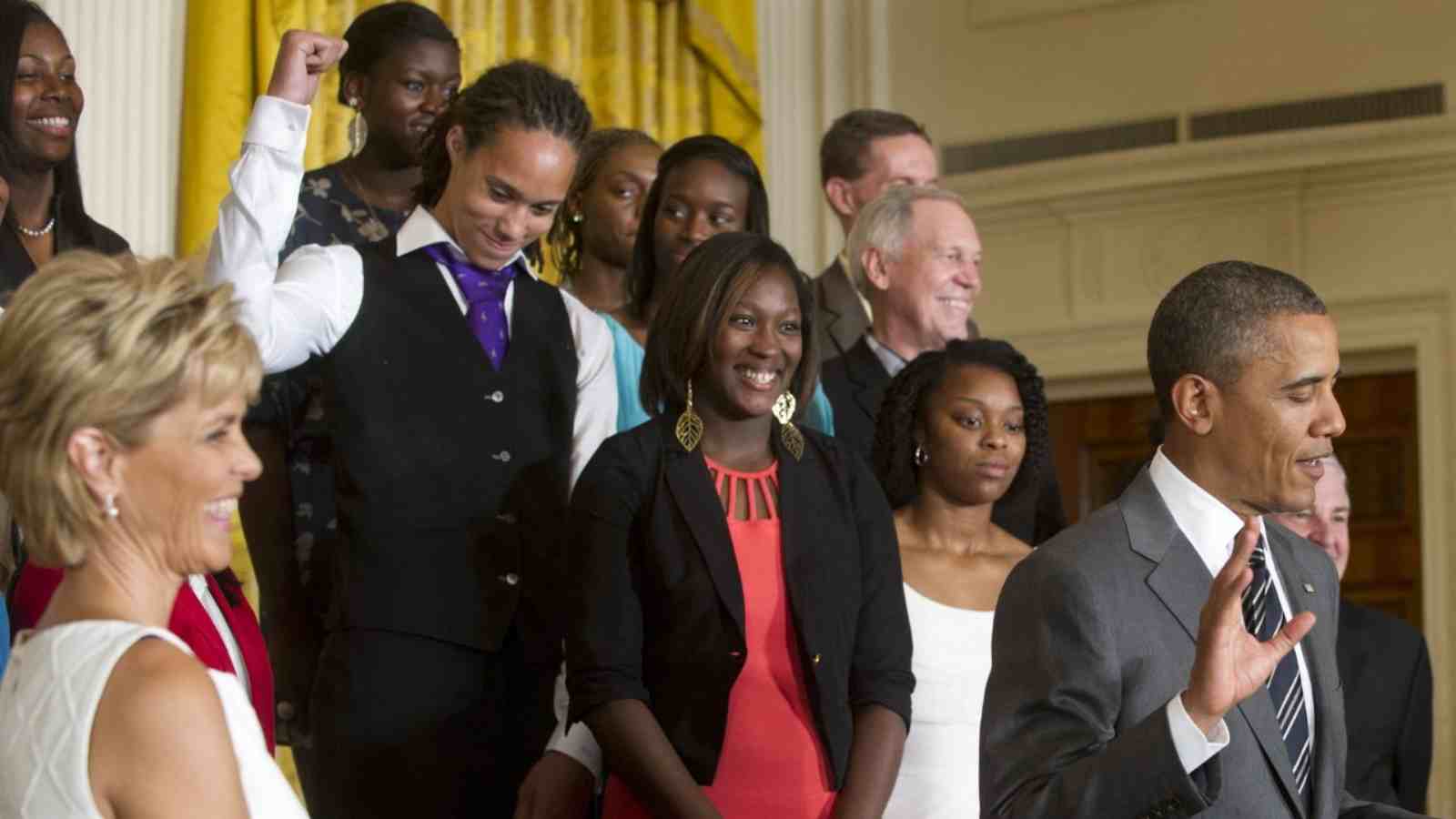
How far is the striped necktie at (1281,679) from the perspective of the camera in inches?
109

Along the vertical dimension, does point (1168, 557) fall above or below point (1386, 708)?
above

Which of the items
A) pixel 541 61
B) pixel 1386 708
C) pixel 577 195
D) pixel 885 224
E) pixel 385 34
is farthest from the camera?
pixel 541 61

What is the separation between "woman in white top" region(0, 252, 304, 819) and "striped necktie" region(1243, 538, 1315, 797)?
4.36 feet

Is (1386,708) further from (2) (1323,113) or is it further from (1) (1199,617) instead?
(2) (1323,113)

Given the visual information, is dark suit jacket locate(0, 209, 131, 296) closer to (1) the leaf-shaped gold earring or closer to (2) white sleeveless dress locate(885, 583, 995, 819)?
(1) the leaf-shaped gold earring

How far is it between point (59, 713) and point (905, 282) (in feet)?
9.56

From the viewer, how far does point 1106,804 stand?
2.53 meters

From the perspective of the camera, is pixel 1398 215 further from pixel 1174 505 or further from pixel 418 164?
pixel 1174 505

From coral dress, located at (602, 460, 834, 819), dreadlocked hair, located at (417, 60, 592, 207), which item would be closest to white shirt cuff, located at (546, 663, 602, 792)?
coral dress, located at (602, 460, 834, 819)

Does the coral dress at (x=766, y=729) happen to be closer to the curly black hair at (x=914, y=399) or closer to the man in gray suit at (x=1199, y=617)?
the man in gray suit at (x=1199, y=617)

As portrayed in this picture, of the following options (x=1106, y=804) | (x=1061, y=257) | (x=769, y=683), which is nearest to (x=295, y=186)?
(x=769, y=683)

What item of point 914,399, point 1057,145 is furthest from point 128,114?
point 1057,145

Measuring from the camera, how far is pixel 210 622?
9.16ft

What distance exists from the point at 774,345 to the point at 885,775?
0.72m
